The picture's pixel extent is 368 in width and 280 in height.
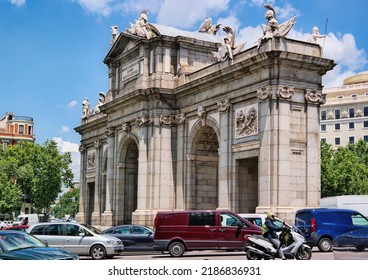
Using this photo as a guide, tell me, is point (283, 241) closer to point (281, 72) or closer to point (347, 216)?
point (347, 216)

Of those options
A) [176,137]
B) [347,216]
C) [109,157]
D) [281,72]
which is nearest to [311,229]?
[347,216]

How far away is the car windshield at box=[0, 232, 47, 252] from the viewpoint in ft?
48.8

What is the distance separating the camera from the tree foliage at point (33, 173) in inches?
2771

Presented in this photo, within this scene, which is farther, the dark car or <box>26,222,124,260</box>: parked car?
the dark car

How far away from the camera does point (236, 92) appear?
3350 centimetres

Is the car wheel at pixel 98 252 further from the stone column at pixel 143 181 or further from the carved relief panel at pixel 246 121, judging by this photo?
the stone column at pixel 143 181

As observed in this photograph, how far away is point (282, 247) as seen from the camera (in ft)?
63.0

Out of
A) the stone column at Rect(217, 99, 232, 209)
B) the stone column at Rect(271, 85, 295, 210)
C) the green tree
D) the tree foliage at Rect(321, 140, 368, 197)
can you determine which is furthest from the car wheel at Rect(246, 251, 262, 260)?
the green tree

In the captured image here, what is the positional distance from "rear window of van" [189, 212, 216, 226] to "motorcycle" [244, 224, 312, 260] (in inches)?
142

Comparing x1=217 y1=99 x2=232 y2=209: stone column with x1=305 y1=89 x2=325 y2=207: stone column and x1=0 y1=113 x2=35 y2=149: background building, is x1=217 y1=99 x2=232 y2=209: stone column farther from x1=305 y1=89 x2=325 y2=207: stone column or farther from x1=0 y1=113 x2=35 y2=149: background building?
x1=0 y1=113 x2=35 y2=149: background building

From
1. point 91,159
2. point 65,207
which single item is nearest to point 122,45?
point 91,159

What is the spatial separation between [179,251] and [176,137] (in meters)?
17.2

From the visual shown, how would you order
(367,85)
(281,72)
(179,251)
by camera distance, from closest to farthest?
(179,251) < (281,72) < (367,85)

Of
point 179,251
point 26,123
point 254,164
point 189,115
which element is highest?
point 26,123
